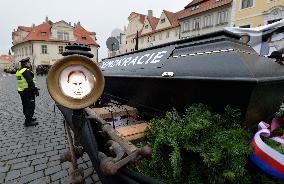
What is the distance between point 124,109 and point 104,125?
1107 millimetres

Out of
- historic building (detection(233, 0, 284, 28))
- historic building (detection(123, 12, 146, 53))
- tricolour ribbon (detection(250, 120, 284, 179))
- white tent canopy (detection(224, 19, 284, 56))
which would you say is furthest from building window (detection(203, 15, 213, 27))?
tricolour ribbon (detection(250, 120, 284, 179))

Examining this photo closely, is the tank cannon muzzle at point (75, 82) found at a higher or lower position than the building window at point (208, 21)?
lower

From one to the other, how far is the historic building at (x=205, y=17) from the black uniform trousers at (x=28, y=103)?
2742 cm

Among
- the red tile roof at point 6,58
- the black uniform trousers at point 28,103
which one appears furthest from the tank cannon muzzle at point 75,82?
the red tile roof at point 6,58

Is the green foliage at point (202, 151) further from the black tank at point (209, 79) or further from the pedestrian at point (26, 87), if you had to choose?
the pedestrian at point (26, 87)

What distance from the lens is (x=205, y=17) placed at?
109 ft

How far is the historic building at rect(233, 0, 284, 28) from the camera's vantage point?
23297 millimetres

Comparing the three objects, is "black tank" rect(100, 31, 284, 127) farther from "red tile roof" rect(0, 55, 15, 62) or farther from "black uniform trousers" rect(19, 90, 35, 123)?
"red tile roof" rect(0, 55, 15, 62)

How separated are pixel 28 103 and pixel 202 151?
6.75 m

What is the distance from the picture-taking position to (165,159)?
1.56 metres

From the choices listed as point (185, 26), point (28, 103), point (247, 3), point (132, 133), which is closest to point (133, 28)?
point (185, 26)

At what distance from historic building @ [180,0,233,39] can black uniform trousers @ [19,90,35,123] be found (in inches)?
1080

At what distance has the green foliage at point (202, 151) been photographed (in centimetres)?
132

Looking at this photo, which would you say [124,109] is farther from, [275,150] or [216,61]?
[275,150]
